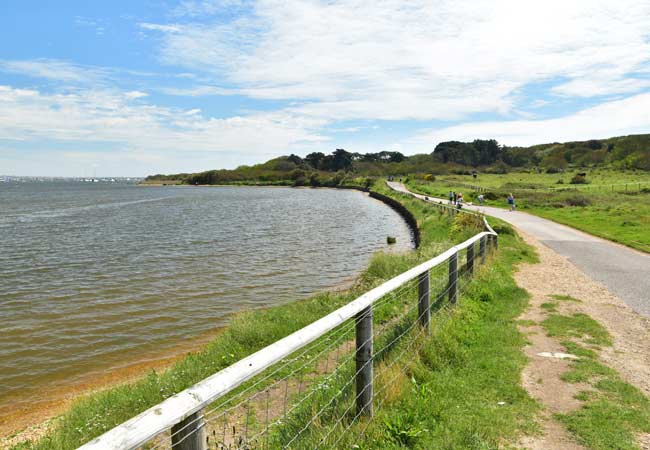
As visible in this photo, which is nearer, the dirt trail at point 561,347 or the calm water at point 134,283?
the dirt trail at point 561,347

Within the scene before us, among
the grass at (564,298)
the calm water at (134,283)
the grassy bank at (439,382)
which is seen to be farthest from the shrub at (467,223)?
the grass at (564,298)

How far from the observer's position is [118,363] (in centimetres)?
1127

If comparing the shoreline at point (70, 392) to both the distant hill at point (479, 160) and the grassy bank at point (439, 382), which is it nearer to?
the grassy bank at point (439, 382)

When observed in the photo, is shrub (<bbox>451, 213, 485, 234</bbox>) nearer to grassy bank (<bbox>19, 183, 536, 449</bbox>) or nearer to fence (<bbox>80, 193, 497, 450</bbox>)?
grassy bank (<bbox>19, 183, 536, 449</bbox>)

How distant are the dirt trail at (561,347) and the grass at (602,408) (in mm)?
118

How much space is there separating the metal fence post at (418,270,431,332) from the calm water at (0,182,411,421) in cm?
763

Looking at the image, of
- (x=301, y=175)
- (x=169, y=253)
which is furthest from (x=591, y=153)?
(x=169, y=253)

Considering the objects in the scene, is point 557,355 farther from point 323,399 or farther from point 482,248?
point 482,248

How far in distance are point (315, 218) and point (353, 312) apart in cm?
4195

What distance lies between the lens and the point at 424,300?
678 cm

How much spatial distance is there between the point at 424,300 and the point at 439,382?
52.6 inches

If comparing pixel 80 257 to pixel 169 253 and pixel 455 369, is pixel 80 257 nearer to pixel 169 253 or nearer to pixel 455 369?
pixel 169 253

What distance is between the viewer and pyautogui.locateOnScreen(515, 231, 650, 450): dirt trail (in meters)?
5.24

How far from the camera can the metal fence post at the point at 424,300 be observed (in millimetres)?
6711
